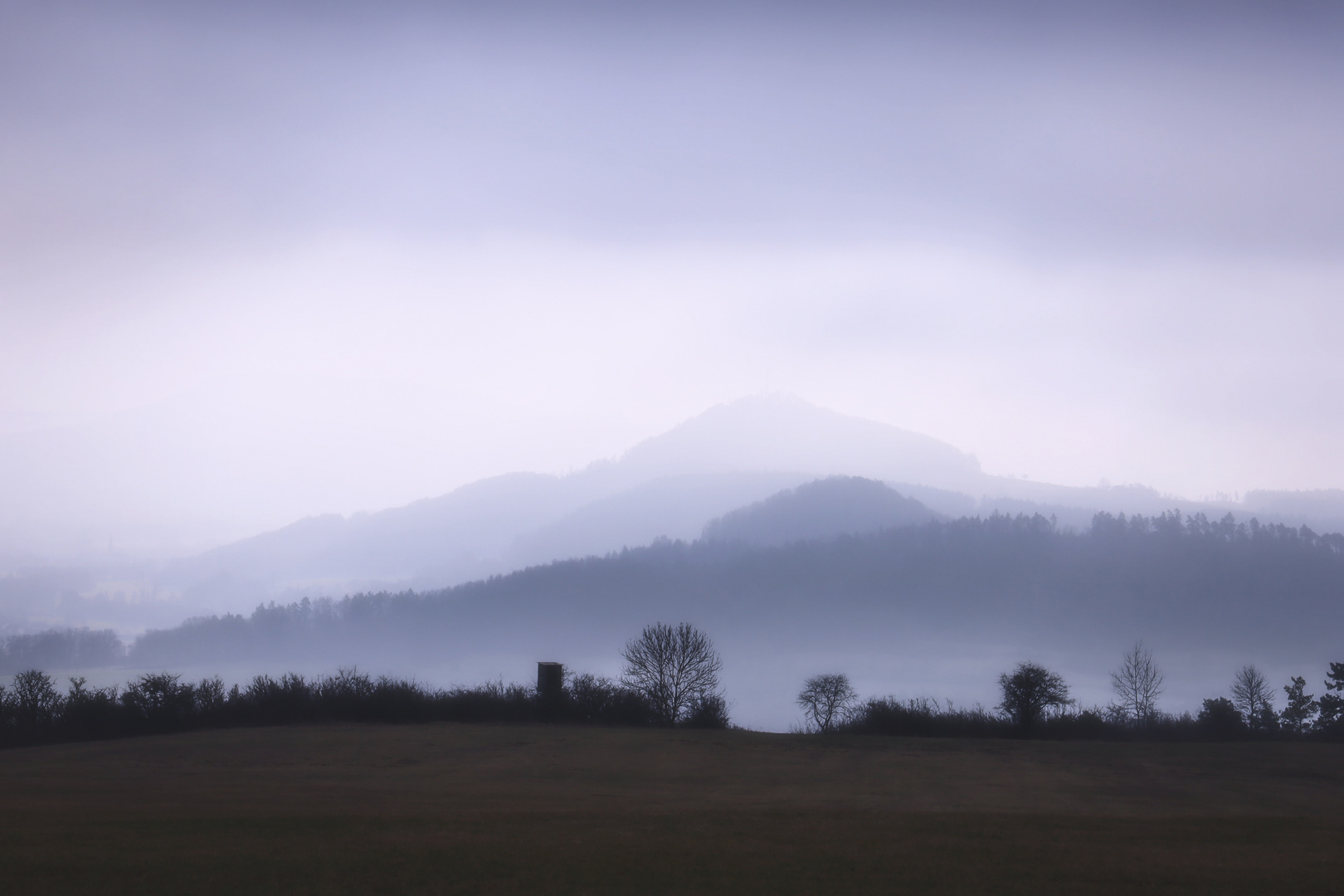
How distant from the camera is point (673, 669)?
46375 mm

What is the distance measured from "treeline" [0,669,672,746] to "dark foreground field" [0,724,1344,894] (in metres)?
4.18

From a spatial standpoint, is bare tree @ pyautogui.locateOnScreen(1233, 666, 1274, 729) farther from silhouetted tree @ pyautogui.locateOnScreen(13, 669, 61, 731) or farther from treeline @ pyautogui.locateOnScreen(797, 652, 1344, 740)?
silhouetted tree @ pyautogui.locateOnScreen(13, 669, 61, 731)

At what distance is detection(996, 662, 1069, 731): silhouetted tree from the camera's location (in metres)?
40.9

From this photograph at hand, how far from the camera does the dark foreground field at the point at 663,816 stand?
12570 millimetres

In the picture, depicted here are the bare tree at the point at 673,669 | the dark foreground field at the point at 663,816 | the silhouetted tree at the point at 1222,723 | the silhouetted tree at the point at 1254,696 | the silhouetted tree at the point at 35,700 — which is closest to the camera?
the dark foreground field at the point at 663,816

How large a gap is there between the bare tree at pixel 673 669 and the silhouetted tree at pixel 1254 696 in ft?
145

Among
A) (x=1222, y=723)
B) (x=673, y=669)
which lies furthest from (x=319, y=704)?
(x=1222, y=723)

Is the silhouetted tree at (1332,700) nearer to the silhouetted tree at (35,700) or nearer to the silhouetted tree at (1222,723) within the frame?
the silhouetted tree at (1222,723)

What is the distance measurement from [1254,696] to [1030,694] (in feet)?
139

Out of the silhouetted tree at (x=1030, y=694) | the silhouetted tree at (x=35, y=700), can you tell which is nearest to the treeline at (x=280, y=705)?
the silhouetted tree at (x=35, y=700)

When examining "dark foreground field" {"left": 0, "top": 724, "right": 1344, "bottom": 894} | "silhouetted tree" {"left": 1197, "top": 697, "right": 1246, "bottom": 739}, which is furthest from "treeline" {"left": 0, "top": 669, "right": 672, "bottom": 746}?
"silhouetted tree" {"left": 1197, "top": 697, "right": 1246, "bottom": 739}

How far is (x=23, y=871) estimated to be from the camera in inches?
475

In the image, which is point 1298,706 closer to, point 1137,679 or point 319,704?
point 1137,679

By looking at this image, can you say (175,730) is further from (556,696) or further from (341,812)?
(341,812)
